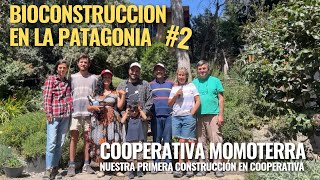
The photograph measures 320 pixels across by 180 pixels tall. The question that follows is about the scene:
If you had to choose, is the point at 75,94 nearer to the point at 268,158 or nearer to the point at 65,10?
the point at 268,158

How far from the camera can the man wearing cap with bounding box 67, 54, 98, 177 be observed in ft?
17.1

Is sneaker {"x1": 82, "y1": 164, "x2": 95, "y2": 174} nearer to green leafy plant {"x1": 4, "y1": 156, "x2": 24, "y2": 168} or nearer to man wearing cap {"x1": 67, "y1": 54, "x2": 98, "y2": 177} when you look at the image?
man wearing cap {"x1": 67, "y1": 54, "x2": 98, "y2": 177}

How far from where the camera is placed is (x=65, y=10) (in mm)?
12656

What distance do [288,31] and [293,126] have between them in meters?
1.08

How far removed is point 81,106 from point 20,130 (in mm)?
1606

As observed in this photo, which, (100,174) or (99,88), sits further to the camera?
(99,88)

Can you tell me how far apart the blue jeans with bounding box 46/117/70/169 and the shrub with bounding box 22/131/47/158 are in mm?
476

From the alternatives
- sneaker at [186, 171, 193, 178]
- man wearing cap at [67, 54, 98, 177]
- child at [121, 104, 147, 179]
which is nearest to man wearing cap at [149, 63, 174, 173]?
child at [121, 104, 147, 179]

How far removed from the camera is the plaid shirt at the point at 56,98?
16.5ft

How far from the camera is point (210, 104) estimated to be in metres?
5.11

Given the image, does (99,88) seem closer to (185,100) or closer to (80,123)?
(80,123)

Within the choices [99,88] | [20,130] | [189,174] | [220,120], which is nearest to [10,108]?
[20,130]

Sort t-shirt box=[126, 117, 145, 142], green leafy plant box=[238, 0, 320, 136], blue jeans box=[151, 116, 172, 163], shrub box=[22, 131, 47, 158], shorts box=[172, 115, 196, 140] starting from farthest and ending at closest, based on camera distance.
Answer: shrub box=[22, 131, 47, 158] < blue jeans box=[151, 116, 172, 163] < t-shirt box=[126, 117, 145, 142] < shorts box=[172, 115, 196, 140] < green leafy plant box=[238, 0, 320, 136]

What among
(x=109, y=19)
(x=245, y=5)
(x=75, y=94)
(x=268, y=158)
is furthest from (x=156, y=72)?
(x=245, y=5)
